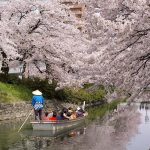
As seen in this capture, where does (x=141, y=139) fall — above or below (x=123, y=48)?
below

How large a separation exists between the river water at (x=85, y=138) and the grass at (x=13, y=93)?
11.2 ft

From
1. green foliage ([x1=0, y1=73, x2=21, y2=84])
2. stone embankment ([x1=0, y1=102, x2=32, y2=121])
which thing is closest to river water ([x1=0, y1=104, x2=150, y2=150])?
stone embankment ([x1=0, y1=102, x2=32, y2=121])

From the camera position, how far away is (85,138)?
2198 centimetres

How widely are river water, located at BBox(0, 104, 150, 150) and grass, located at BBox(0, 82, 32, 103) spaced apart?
340 centimetres

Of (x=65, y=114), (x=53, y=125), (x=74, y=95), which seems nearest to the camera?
(x=53, y=125)

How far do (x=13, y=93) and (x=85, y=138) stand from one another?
34.3ft

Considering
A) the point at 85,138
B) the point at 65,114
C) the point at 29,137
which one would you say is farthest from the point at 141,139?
the point at 29,137

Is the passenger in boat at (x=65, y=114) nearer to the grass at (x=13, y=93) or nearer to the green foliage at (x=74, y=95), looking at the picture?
the grass at (x=13, y=93)

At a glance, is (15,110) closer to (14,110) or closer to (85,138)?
(14,110)

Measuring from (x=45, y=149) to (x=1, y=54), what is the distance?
46.8 ft

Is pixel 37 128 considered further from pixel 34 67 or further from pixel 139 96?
pixel 34 67

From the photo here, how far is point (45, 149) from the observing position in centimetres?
1861

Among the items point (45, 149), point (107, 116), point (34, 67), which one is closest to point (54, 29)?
point (34, 67)

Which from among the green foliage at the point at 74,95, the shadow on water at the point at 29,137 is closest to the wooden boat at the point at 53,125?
the shadow on water at the point at 29,137
